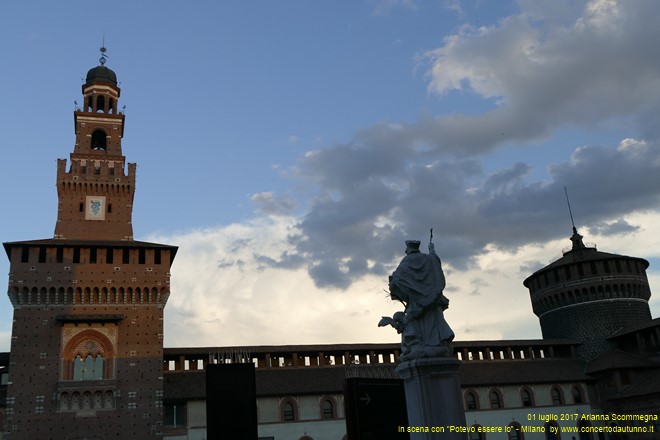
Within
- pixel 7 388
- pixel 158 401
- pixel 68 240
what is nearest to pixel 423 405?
pixel 158 401

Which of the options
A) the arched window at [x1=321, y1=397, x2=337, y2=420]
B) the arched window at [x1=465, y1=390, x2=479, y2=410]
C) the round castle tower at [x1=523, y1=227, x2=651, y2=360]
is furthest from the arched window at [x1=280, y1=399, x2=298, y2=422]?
the round castle tower at [x1=523, y1=227, x2=651, y2=360]

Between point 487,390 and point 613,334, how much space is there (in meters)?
13.0

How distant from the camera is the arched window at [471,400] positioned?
45.6 metres

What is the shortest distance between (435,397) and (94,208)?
38.3m

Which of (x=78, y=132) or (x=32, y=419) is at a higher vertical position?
(x=78, y=132)

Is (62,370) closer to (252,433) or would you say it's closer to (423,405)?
(252,433)

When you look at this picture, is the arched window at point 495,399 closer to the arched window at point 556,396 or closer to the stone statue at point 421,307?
the arched window at point 556,396

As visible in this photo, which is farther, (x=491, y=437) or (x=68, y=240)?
→ (x=491, y=437)

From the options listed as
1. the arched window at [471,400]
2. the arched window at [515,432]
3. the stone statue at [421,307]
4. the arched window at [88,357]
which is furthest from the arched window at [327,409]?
the stone statue at [421,307]

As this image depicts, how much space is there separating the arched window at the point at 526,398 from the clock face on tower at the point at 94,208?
113 ft

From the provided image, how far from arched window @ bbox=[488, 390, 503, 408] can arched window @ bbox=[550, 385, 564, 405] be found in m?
4.49

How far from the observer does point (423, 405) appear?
1182cm

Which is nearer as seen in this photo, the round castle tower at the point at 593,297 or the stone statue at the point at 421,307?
the stone statue at the point at 421,307

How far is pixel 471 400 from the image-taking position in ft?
150
